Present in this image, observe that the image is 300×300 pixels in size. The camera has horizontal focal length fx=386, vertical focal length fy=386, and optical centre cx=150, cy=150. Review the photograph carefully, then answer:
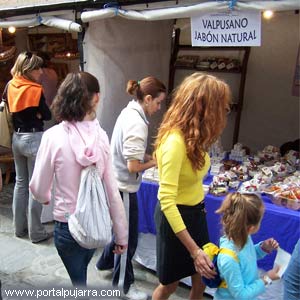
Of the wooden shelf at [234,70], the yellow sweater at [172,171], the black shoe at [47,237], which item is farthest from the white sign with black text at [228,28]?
the black shoe at [47,237]

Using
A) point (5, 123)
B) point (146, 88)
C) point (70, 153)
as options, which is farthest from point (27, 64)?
point (70, 153)

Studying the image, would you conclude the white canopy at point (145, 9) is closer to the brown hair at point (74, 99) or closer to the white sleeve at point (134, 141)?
the white sleeve at point (134, 141)

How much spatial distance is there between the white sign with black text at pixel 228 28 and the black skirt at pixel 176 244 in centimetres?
120

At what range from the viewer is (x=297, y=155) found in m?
3.49

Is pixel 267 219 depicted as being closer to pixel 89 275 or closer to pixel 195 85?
pixel 195 85

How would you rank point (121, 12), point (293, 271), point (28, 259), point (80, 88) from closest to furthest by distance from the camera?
1. point (293, 271)
2. point (80, 88)
3. point (121, 12)
4. point (28, 259)

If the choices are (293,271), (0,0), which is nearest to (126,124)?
(293,271)

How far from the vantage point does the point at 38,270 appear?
331 cm

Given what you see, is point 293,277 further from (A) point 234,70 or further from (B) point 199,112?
(A) point 234,70

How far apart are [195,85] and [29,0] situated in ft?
8.75

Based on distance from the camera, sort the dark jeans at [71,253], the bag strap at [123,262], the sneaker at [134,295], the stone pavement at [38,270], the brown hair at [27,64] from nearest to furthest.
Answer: the dark jeans at [71,253]
the bag strap at [123,262]
the sneaker at [134,295]
the stone pavement at [38,270]
the brown hair at [27,64]

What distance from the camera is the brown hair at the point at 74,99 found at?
191 centimetres

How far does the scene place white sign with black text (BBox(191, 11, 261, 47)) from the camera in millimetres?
2537

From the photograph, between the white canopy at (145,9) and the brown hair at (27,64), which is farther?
the brown hair at (27,64)
